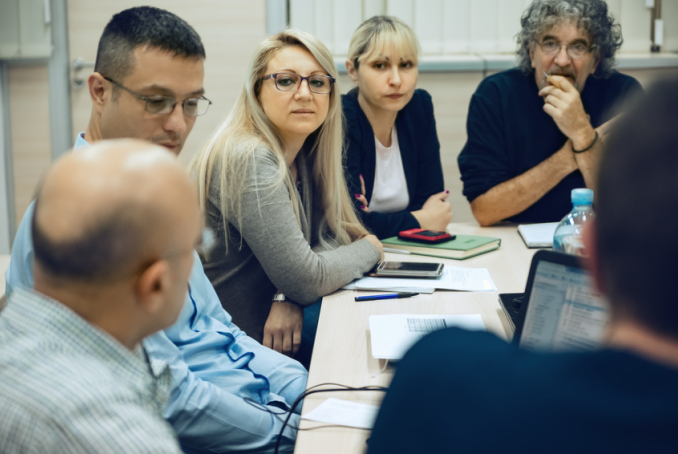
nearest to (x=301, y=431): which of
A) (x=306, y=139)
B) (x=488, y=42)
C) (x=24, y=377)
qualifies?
(x=24, y=377)

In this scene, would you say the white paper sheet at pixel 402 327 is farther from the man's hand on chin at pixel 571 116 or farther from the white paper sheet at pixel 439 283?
the man's hand on chin at pixel 571 116

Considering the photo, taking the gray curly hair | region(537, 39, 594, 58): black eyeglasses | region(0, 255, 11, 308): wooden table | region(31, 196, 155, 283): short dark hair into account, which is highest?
the gray curly hair

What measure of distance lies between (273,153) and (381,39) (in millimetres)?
973

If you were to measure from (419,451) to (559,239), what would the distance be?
4.04ft

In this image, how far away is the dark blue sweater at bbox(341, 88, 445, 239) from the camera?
2.34 meters

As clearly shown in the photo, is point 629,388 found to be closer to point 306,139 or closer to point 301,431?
point 301,431

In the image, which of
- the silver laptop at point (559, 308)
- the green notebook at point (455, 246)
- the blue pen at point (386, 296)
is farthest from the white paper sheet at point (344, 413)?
the green notebook at point (455, 246)

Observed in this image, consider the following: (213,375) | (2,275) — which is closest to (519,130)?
(213,375)

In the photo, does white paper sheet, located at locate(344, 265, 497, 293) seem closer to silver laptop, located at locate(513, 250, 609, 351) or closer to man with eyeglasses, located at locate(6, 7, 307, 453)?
man with eyeglasses, located at locate(6, 7, 307, 453)

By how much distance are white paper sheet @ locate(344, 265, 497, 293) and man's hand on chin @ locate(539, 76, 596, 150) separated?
2.80 feet


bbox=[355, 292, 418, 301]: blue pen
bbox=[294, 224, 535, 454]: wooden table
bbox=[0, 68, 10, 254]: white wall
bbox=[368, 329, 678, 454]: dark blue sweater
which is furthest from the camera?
bbox=[0, 68, 10, 254]: white wall

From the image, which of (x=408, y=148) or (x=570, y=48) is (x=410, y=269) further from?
(x=570, y=48)

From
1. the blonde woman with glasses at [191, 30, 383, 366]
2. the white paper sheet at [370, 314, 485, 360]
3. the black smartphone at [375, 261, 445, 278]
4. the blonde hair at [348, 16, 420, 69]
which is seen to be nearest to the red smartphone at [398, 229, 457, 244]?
the blonde woman with glasses at [191, 30, 383, 366]

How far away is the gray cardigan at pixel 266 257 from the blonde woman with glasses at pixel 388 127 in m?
0.62
